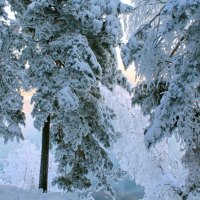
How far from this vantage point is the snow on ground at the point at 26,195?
1023 cm

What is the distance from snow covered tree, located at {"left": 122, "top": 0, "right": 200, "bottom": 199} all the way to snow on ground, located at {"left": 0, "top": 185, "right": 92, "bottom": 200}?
388 cm

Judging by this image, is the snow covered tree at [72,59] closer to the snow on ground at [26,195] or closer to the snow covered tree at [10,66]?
the snow covered tree at [10,66]

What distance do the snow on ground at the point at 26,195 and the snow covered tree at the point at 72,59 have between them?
9.86ft

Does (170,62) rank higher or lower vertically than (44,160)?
higher

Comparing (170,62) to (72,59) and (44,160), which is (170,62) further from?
(44,160)

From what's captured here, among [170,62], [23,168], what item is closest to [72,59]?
[170,62]

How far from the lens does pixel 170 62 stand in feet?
29.2

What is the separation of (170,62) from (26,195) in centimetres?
543

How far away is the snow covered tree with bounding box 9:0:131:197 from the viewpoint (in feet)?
42.7

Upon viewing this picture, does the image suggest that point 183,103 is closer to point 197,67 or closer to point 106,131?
point 197,67

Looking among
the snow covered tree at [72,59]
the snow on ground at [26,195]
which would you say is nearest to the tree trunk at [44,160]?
the snow covered tree at [72,59]

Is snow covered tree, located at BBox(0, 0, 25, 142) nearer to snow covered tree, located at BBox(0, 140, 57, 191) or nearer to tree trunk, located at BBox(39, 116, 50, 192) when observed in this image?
tree trunk, located at BBox(39, 116, 50, 192)

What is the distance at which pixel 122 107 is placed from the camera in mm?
27656

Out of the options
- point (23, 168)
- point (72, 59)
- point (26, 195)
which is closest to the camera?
point (26, 195)
